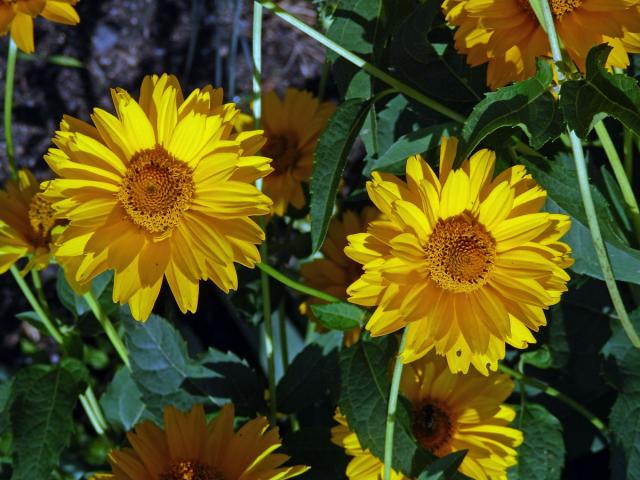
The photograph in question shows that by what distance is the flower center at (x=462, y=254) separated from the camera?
41.9 inches

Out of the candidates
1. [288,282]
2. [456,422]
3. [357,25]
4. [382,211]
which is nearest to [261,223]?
[288,282]

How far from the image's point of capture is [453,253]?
3.44ft

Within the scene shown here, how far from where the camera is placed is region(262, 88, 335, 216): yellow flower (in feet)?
5.02

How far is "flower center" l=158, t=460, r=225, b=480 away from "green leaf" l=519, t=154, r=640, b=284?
0.70 m

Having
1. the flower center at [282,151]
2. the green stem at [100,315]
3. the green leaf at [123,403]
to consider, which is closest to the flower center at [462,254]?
the flower center at [282,151]

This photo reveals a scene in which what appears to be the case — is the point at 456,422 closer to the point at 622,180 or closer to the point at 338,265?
the point at 338,265

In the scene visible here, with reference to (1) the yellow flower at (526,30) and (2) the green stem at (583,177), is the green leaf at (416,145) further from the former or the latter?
(2) the green stem at (583,177)

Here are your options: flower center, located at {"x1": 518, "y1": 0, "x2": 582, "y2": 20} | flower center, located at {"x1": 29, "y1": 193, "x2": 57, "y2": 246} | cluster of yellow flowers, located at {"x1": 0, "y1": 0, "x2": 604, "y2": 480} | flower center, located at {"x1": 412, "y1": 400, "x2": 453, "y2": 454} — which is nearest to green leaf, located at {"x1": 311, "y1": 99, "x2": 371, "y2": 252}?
cluster of yellow flowers, located at {"x1": 0, "y1": 0, "x2": 604, "y2": 480}

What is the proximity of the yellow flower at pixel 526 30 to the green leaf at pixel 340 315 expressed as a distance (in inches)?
16.7

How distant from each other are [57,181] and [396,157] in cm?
54

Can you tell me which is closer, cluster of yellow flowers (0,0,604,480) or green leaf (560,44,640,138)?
green leaf (560,44,640,138)

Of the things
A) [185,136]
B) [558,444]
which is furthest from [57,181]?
[558,444]

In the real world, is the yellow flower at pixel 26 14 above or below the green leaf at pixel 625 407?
above

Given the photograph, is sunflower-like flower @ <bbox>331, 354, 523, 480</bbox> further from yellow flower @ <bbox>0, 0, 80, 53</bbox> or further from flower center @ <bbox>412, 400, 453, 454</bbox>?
yellow flower @ <bbox>0, 0, 80, 53</bbox>
